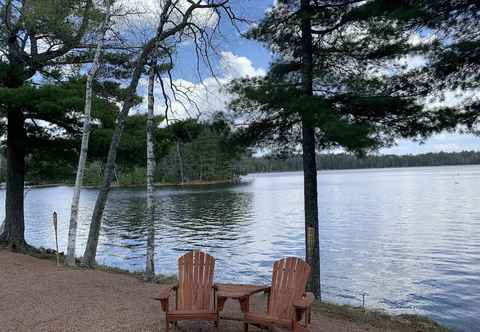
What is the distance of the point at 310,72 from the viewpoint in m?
8.14

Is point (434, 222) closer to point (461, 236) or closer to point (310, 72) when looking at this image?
point (461, 236)

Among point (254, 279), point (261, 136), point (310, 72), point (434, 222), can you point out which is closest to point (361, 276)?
point (254, 279)

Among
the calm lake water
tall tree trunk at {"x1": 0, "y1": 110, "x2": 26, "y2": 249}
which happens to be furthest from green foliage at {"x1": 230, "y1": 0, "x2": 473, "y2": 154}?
tall tree trunk at {"x1": 0, "y1": 110, "x2": 26, "y2": 249}

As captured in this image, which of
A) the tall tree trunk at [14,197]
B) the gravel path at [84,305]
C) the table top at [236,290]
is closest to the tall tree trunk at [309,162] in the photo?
the gravel path at [84,305]

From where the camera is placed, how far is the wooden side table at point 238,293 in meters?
4.70

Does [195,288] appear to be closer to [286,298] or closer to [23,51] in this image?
[286,298]

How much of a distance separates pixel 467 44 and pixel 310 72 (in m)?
2.59

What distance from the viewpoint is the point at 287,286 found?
4.93 metres

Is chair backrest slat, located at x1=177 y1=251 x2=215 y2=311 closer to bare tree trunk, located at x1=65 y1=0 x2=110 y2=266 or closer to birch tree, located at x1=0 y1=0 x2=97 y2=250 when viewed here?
bare tree trunk, located at x1=65 y1=0 x2=110 y2=266

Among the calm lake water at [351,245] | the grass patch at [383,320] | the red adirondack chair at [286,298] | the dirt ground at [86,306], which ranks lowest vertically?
the calm lake water at [351,245]

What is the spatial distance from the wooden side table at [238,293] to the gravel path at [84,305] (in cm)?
43

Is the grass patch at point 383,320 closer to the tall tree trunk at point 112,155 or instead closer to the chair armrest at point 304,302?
the chair armrest at point 304,302

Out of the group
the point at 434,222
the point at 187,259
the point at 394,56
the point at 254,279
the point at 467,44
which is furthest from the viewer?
the point at 434,222

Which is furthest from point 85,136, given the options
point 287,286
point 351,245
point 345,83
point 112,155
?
point 351,245
